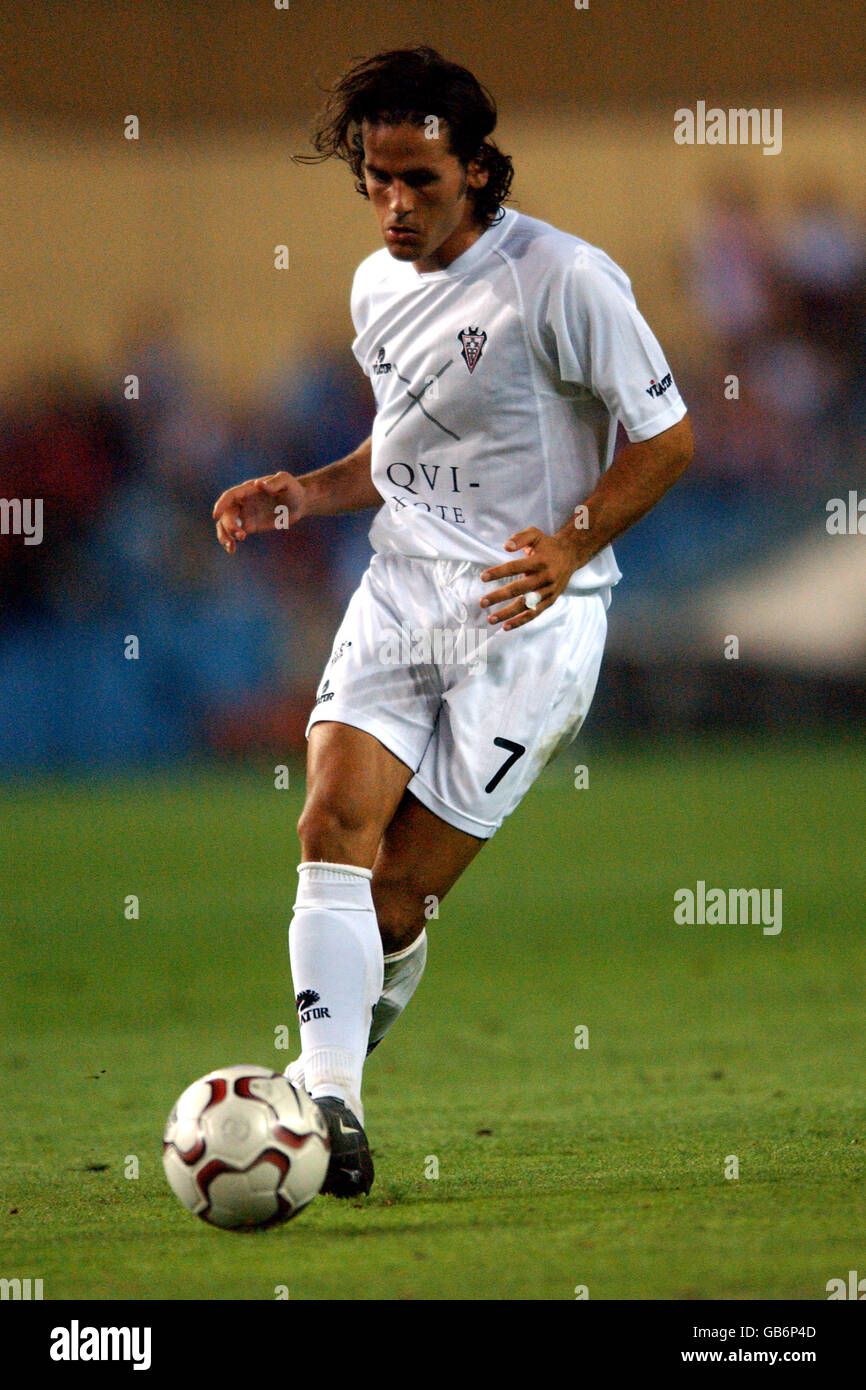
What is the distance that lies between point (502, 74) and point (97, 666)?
607 centimetres

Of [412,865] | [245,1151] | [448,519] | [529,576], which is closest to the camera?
[245,1151]

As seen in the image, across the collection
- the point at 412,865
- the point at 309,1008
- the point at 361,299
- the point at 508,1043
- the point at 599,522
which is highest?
the point at 361,299

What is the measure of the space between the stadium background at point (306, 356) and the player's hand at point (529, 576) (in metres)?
8.70

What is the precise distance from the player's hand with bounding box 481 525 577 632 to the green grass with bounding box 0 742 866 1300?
119 centimetres

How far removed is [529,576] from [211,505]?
35.4 feet

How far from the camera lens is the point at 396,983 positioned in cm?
420

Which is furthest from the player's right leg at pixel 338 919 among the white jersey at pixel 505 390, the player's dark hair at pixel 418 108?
the player's dark hair at pixel 418 108

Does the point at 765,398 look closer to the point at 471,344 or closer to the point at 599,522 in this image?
the point at 471,344

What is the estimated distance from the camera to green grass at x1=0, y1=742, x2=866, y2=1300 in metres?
3.17

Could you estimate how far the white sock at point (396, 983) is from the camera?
13.6 ft

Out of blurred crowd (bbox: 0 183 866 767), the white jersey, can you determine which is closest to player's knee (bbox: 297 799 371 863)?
the white jersey

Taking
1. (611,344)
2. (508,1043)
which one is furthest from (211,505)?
(611,344)

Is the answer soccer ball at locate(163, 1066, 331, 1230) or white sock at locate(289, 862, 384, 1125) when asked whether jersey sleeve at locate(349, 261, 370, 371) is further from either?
soccer ball at locate(163, 1066, 331, 1230)

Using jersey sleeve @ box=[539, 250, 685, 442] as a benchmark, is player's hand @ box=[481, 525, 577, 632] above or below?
below
